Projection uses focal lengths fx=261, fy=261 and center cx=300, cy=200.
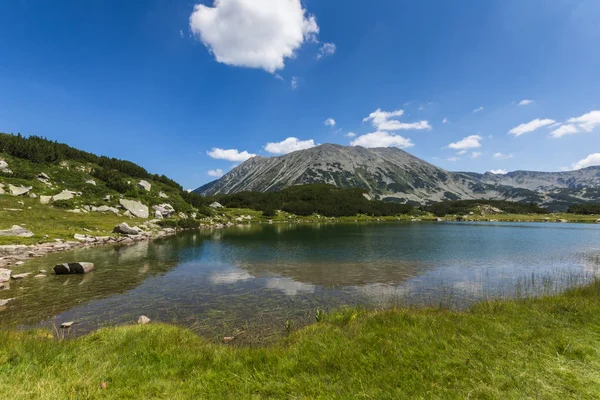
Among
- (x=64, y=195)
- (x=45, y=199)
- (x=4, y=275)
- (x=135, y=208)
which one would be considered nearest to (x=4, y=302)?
(x=4, y=275)

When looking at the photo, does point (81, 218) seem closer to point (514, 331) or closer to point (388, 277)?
point (388, 277)

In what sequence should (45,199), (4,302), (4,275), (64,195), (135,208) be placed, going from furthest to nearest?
(135,208) < (64,195) < (45,199) < (4,275) < (4,302)

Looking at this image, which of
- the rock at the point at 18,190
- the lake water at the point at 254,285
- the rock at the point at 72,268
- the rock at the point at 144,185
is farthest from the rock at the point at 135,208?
the rock at the point at 72,268

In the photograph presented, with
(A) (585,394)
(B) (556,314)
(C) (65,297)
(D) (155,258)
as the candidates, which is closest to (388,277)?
(B) (556,314)

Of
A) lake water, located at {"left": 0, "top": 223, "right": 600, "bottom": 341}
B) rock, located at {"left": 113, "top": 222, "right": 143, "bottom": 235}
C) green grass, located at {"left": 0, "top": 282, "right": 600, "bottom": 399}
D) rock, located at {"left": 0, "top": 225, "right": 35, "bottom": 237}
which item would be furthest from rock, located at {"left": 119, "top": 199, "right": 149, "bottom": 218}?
green grass, located at {"left": 0, "top": 282, "right": 600, "bottom": 399}

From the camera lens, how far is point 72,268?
94.1 ft

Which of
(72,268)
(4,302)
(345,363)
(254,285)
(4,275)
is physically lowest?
(254,285)

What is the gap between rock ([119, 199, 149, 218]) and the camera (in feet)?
283

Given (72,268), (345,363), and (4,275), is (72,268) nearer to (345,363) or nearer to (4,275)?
(4,275)

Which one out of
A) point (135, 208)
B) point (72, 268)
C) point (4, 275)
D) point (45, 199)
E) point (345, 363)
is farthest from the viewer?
point (135, 208)

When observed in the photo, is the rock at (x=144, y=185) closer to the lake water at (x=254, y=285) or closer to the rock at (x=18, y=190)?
the rock at (x=18, y=190)

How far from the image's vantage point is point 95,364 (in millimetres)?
9297

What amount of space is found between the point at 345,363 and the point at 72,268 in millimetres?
32906

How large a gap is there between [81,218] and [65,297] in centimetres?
5399
